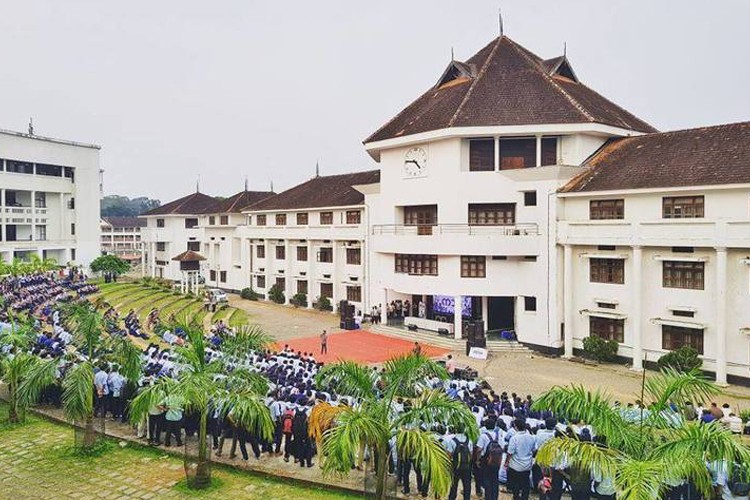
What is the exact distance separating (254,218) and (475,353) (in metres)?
24.4

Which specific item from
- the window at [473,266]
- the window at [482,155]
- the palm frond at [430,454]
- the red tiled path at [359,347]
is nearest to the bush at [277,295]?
the red tiled path at [359,347]

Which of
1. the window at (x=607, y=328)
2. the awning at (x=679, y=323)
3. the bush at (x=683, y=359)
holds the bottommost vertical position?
the bush at (x=683, y=359)

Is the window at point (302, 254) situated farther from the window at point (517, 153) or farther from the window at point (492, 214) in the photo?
the window at point (517, 153)

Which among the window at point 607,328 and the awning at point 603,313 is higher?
the awning at point 603,313

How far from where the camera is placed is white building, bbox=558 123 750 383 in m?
18.0

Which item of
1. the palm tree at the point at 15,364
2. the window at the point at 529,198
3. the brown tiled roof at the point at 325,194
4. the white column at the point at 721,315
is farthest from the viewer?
the brown tiled roof at the point at 325,194

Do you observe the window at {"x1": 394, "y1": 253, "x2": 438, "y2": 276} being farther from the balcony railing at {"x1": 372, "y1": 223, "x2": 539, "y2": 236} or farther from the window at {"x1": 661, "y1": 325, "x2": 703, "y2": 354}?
the window at {"x1": 661, "y1": 325, "x2": 703, "y2": 354}

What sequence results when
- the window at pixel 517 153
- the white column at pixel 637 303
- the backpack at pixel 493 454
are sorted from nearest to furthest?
the backpack at pixel 493 454 < the white column at pixel 637 303 < the window at pixel 517 153

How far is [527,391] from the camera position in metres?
17.8

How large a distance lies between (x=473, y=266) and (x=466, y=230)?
1.65 m

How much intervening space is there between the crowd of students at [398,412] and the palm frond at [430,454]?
771 mm

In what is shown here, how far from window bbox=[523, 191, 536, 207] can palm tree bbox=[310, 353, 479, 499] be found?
16983mm

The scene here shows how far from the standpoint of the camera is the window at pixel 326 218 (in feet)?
115

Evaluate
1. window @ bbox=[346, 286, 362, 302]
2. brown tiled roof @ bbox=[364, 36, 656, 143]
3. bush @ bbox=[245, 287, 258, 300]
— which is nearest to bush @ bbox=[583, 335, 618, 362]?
brown tiled roof @ bbox=[364, 36, 656, 143]
